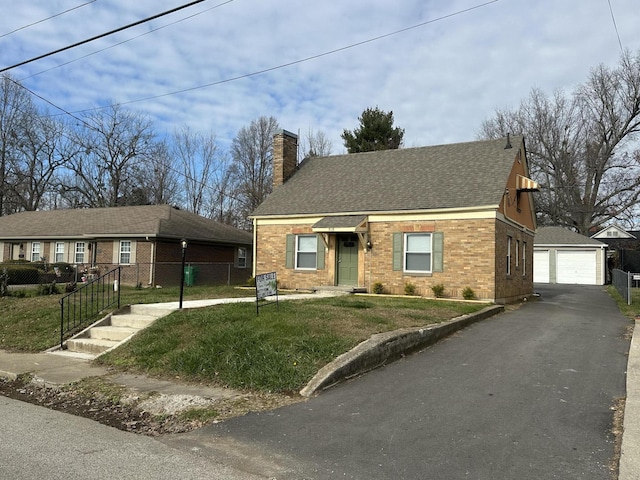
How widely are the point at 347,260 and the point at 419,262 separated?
2.89 meters

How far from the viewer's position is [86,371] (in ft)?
26.7

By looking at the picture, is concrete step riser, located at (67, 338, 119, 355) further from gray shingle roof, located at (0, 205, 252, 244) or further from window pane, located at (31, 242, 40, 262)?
window pane, located at (31, 242, 40, 262)

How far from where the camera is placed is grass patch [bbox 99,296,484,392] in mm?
7141

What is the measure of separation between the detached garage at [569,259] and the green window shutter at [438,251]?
20634 mm

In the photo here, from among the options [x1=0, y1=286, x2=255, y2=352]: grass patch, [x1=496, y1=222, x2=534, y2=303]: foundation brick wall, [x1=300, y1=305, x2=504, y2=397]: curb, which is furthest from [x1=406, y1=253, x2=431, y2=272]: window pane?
[x1=0, y1=286, x2=255, y2=352]: grass patch

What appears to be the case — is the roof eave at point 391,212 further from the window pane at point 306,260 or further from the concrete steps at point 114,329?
the concrete steps at point 114,329

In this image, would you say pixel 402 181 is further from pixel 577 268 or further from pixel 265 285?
pixel 577 268

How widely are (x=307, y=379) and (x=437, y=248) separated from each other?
11.2 m

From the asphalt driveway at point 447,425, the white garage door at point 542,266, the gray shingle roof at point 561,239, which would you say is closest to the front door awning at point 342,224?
the asphalt driveway at point 447,425

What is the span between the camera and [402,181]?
19641 mm

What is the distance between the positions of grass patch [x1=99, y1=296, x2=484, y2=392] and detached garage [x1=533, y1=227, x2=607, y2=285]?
2760 centimetres

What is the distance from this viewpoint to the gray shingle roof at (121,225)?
25.1 m

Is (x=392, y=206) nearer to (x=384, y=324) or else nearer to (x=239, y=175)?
(x=384, y=324)

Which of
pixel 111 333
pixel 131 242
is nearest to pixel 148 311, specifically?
pixel 111 333
